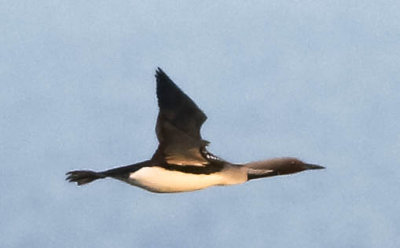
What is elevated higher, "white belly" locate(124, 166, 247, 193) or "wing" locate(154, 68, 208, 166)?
"wing" locate(154, 68, 208, 166)

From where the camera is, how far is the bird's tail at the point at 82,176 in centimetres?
1781

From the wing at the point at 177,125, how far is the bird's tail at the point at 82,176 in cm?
125

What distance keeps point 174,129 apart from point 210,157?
1.00 metres

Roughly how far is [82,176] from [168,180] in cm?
151

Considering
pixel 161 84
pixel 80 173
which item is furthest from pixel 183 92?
pixel 80 173

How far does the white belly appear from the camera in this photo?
17.1 metres

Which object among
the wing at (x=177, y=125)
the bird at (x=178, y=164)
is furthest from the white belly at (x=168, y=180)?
the wing at (x=177, y=125)

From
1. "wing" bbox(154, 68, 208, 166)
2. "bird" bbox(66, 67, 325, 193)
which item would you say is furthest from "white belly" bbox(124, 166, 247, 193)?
"wing" bbox(154, 68, 208, 166)

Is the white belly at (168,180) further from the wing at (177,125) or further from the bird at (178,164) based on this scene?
the wing at (177,125)

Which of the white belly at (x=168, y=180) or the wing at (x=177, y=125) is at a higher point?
the wing at (x=177, y=125)

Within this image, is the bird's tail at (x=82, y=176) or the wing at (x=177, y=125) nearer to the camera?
the wing at (x=177, y=125)

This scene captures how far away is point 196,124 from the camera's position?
16203 mm

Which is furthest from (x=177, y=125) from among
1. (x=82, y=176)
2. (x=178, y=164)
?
(x=82, y=176)

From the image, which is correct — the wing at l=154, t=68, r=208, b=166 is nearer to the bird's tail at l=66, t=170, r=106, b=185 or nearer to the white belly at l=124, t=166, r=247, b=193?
the white belly at l=124, t=166, r=247, b=193
